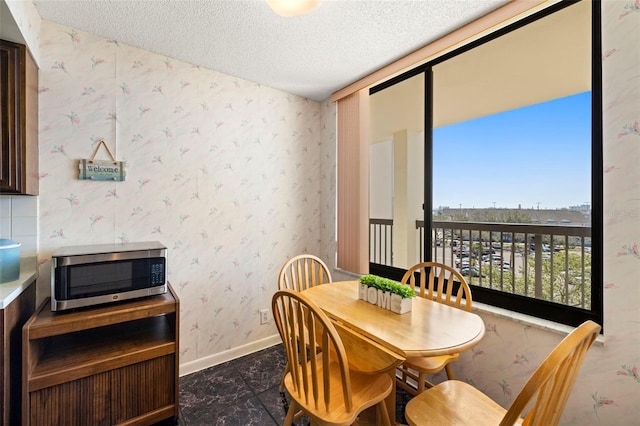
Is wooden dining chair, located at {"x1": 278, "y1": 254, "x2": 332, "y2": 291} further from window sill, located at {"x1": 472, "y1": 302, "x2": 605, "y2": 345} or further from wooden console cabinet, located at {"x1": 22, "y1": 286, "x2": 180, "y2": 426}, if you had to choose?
window sill, located at {"x1": 472, "y1": 302, "x2": 605, "y2": 345}

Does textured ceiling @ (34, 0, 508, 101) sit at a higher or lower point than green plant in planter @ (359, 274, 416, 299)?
higher

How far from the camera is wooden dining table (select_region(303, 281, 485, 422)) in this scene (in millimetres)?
1170

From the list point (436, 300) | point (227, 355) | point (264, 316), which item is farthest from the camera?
point (264, 316)

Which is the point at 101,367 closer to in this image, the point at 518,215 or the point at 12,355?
the point at 12,355

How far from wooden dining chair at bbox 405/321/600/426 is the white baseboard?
5.74 feet

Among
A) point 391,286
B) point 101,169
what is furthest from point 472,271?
point 101,169

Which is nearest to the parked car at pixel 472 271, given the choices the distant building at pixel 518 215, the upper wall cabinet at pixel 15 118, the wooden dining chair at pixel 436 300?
the distant building at pixel 518 215

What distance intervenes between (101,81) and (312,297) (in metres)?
2.07

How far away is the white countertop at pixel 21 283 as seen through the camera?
1.28 m

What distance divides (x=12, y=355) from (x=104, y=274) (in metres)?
0.52

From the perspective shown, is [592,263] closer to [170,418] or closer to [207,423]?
[207,423]

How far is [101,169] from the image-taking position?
6.29 ft

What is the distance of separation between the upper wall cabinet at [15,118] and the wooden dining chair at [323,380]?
1.55 meters

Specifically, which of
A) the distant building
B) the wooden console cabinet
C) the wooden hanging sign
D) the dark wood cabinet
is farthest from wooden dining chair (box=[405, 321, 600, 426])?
the wooden hanging sign
